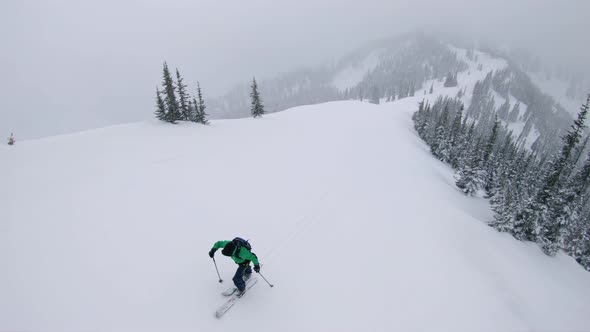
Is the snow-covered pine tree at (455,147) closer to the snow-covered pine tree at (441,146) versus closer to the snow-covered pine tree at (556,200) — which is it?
the snow-covered pine tree at (441,146)

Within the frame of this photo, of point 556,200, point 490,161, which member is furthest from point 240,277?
point 490,161

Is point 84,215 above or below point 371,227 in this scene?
above

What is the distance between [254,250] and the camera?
10477mm

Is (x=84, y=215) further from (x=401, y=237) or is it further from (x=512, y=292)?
(x=512, y=292)

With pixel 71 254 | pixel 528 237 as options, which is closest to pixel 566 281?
pixel 528 237

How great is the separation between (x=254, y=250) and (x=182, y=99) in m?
30.8

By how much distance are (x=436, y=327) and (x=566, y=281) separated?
63.7 ft

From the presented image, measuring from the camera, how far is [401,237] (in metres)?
13.4

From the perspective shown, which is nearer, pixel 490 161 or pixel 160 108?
pixel 160 108

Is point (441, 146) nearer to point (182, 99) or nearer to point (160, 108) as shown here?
point (182, 99)

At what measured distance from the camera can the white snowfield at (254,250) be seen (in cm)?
762

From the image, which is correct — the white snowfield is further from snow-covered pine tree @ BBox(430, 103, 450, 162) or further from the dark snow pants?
snow-covered pine tree @ BBox(430, 103, 450, 162)

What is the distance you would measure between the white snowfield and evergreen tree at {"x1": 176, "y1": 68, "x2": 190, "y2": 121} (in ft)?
47.6

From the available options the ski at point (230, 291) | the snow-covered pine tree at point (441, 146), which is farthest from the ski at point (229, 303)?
the snow-covered pine tree at point (441, 146)
